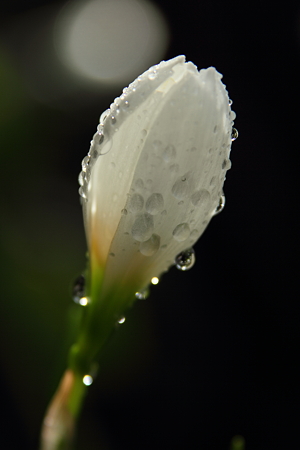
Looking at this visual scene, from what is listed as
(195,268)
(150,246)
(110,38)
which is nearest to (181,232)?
(150,246)

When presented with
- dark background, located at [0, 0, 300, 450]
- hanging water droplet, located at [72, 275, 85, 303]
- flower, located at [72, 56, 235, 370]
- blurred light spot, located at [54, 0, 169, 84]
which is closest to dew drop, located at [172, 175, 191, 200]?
flower, located at [72, 56, 235, 370]

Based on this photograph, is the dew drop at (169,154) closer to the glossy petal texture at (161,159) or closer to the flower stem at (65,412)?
the glossy petal texture at (161,159)

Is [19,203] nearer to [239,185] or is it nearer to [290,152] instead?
[239,185]

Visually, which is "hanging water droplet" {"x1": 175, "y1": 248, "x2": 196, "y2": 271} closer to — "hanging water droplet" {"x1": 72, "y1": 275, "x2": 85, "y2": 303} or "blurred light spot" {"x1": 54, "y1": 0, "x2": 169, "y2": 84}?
"hanging water droplet" {"x1": 72, "y1": 275, "x2": 85, "y2": 303}

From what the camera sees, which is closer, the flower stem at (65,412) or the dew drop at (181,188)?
the dew drop at (181,188)

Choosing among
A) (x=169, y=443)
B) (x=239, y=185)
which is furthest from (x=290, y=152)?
(x=169, y=443)

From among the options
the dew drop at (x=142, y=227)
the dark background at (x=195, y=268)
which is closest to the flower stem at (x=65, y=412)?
the dew drop at (x=142, y=227)

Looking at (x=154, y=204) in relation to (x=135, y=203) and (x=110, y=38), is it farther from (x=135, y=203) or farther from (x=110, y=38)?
(x=110, y=38)
